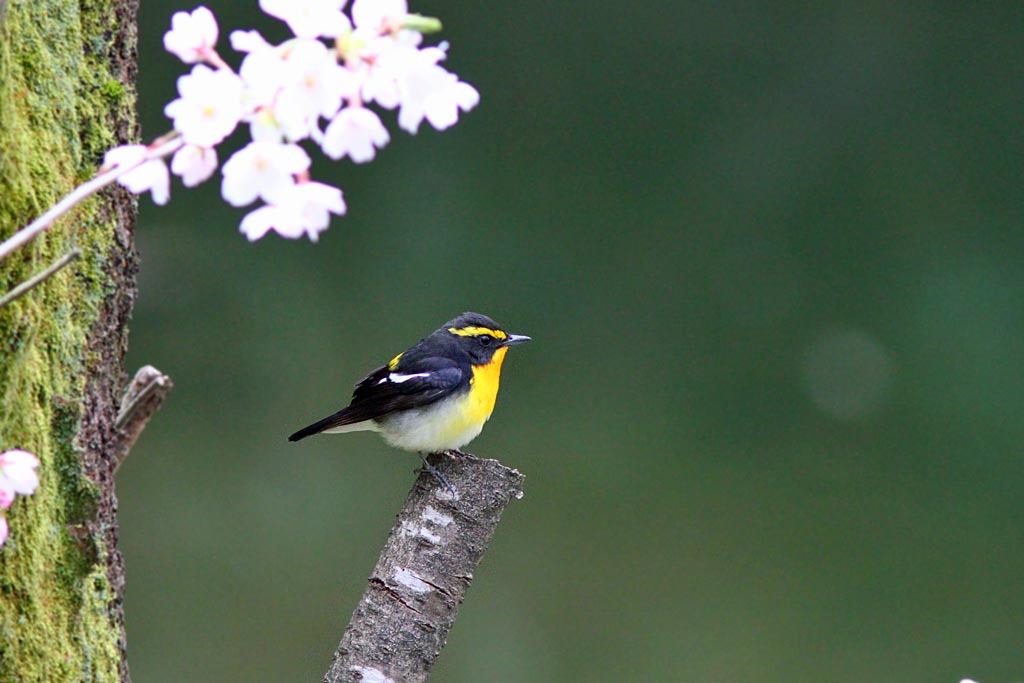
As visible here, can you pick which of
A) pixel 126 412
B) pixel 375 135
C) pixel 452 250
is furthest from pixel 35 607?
pixel 452 250

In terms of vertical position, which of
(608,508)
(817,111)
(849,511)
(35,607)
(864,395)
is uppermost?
(817,111)

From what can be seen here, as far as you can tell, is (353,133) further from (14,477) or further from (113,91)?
(113,91)

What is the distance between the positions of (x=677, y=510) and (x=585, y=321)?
28.6 inches

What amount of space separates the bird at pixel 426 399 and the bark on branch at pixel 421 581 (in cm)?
59

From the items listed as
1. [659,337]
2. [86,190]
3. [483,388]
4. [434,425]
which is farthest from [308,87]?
[659,337]

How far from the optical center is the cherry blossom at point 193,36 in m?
0.83

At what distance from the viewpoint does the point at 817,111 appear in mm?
4352

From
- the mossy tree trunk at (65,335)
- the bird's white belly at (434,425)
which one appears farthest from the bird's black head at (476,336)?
the mossy tree trunk at (65,335)

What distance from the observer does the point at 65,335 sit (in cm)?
144

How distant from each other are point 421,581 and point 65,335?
0.50 metres

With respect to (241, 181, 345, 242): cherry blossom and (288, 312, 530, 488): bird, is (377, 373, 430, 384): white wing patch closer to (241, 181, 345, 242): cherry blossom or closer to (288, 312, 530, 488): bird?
(288, 312, 530, 488): bird

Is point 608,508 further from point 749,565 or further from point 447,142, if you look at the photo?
point 447,142

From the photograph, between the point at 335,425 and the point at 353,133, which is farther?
the point at 335,425

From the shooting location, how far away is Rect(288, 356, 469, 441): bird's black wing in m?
2.26
